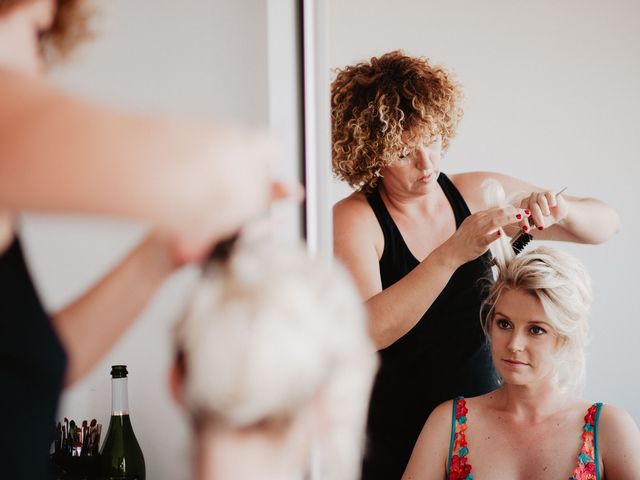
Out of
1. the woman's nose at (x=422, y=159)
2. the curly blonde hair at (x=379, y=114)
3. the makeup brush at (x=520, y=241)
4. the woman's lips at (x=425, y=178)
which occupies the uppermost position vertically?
the curly blonde hair at (x=379, y=114)

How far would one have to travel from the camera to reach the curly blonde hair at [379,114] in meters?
1.04

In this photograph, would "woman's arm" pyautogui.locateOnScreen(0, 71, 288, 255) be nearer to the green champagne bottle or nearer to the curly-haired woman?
the green champagne bottle

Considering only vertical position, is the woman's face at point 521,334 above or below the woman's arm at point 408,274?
below

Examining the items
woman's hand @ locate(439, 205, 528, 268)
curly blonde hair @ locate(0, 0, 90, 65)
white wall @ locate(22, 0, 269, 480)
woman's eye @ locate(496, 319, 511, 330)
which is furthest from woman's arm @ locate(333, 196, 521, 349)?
curly blonde hair @ locate(0, 0, 90, 65)

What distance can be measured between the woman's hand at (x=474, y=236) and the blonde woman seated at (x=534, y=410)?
0.16ft

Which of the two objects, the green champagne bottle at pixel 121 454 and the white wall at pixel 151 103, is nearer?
the white wall at pixel 151 103

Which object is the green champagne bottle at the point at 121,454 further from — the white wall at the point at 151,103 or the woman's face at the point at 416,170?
the woman's face at the point at 416,170

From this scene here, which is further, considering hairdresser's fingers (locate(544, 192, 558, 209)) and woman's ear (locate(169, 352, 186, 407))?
hairdresser's fingers (locate(544, 192, 558, 209))

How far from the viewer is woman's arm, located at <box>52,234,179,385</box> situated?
62cm

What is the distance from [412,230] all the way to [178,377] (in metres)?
0.52

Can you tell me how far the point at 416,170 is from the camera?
3.58 feet

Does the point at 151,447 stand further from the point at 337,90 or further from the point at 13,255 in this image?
the point at 337,90

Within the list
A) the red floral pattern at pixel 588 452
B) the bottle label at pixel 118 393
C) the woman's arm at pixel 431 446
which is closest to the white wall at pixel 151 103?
the bottle label at pixel 118 393

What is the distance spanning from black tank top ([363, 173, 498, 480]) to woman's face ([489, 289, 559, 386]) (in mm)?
23
